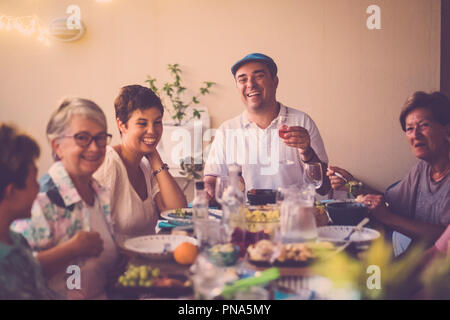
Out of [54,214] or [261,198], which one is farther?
[261,198]

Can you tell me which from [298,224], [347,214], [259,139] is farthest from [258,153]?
[298,224]

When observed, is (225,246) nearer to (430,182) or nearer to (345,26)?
(430,182)

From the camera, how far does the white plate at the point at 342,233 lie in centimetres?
151

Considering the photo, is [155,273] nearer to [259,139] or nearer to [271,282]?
[271,282]

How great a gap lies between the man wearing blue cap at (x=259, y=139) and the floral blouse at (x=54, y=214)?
1.35 meters

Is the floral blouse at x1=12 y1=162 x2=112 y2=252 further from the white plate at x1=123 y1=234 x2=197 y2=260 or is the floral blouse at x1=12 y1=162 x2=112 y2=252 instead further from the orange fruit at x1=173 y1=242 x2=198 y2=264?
the orange fruit at x1=173 y1=242 x2=198 y2=264

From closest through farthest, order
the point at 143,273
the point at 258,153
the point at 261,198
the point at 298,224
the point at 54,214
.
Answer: the point at 143,273
the point at 54,214
the point at 298,224
the point at 261,198
the point at 258,153

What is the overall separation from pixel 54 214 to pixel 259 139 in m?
1.79

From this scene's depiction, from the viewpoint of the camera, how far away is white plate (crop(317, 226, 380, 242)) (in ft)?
4.95

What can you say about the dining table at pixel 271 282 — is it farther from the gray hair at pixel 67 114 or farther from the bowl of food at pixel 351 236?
the gray hair at pixel 67 114

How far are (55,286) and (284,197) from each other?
2.61 feet

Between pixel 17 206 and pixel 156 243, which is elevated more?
pixel 17 206

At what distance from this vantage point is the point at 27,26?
422cm

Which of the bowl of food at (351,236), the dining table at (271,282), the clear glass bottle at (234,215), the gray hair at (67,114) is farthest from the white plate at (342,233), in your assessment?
the gray hair at (67,114)
